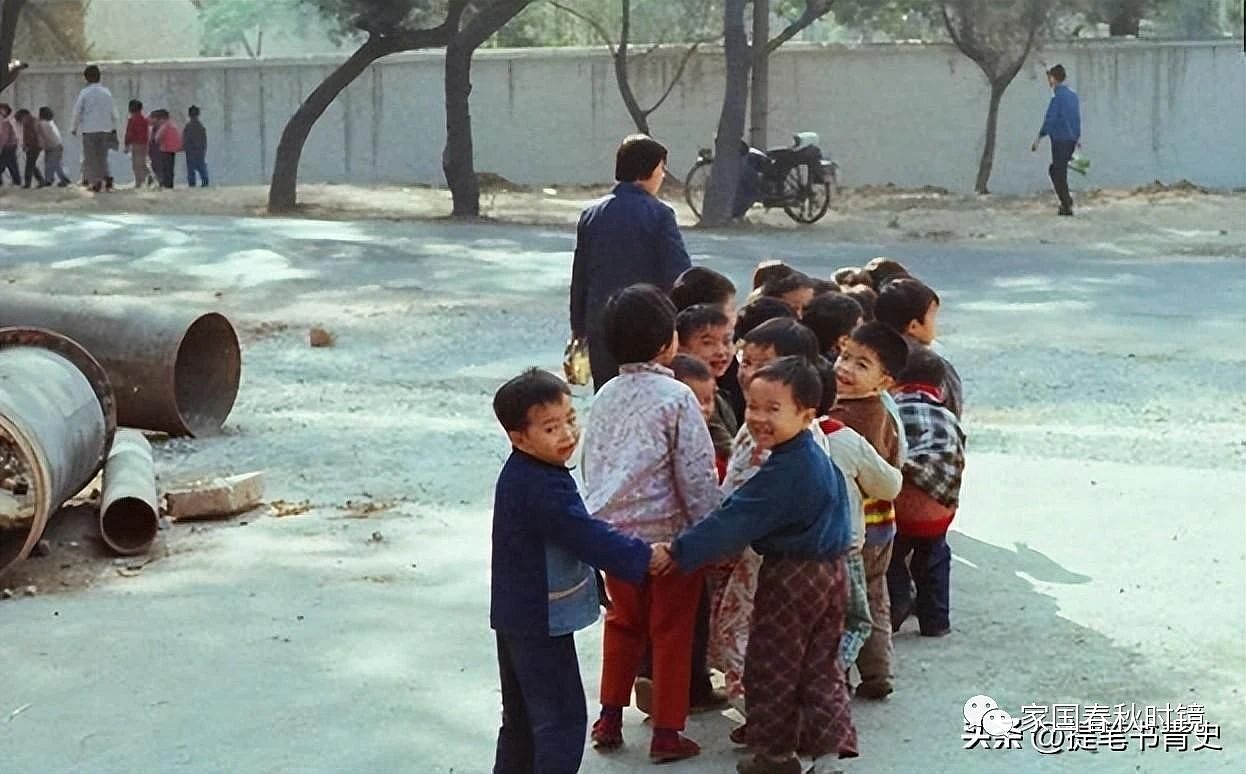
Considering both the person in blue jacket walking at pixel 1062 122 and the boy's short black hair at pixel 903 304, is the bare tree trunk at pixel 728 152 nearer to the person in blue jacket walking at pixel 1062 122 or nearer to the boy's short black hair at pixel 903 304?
the person in blue jacket walking at pixel 1062 122

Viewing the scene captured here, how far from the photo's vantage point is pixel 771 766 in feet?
14.5

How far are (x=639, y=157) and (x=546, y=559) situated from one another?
2.84 metres

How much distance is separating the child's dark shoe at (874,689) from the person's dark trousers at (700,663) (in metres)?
0.43

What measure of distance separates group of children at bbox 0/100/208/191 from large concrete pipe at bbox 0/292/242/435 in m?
22.4

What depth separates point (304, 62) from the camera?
35.7m

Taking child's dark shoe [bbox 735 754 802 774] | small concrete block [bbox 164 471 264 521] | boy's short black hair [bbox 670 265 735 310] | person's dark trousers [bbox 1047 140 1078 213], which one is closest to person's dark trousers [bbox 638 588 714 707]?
child's dark shoe [bbox 735 754 802 774]

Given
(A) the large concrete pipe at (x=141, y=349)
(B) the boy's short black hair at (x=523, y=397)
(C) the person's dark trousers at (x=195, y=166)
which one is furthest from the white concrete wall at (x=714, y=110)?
(B) the boy's short black hair at (x=523, y=397)

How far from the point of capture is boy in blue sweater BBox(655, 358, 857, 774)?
434cm

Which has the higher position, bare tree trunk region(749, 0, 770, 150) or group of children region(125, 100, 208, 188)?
bare tree trunk region(749, 0, 770, 150)

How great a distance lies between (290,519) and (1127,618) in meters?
3.38

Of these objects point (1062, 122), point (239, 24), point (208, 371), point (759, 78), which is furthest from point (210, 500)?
point (239, 24)

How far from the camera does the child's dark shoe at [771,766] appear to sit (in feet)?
14.5

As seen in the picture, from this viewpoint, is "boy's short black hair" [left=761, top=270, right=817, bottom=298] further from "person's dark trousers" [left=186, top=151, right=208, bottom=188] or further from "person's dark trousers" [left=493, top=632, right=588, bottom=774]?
"person's dark trousers" [left=186, top=151, right=208, bottom=188]

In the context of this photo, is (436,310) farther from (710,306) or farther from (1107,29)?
(1107,29)
